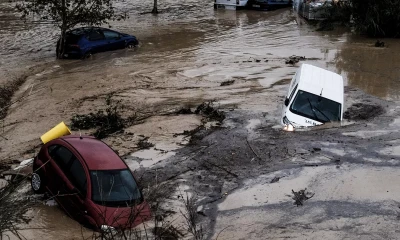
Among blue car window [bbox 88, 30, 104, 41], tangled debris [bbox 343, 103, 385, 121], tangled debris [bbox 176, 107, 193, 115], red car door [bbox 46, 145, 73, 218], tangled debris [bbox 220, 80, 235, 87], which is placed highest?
blue car window [bbox 88, 30, 104, 41]

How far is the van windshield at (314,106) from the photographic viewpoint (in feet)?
45.5

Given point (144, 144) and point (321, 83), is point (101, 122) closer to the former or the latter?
point (144, 144)

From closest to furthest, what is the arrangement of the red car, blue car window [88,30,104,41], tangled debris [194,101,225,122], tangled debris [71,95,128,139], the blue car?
the red car → tangled debris [71,95,128,139] → tangled debris [194,101,225,122] → the blue car → blue car window [88,30,104,41]

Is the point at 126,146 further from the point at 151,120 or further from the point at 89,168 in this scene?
the point at 89,168

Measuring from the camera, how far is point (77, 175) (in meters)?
9.41

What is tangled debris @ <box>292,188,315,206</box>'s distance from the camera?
10215 millimetres

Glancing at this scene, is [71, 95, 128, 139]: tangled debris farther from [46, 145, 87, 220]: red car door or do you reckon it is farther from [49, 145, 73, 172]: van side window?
[46, 145, 87, 220]: red car door

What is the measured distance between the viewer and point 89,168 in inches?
368

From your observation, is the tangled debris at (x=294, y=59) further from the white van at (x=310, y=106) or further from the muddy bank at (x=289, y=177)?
the white van at (x=310, y=106)

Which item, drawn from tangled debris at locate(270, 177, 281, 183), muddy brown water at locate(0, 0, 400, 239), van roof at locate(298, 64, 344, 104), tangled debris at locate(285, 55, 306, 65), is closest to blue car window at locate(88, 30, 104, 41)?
muddy brown water at locate(0, 0, 400, 239)

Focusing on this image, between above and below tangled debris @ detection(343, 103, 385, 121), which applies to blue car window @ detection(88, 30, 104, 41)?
above

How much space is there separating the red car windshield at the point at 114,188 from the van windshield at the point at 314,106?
5.83 meters

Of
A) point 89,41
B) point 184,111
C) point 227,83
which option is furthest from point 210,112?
point 89,41

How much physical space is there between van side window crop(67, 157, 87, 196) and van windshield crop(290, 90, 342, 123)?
639 centimetres
